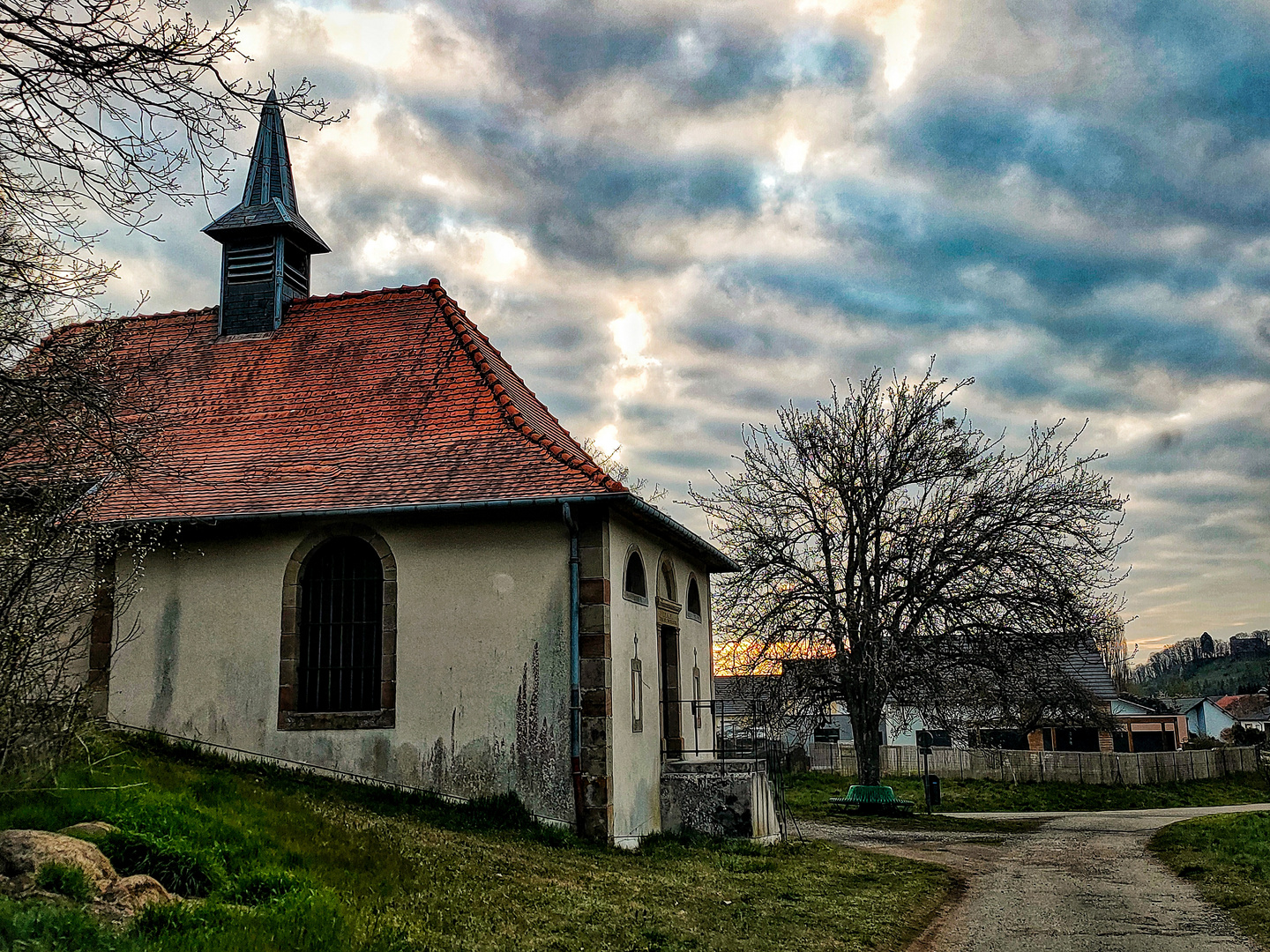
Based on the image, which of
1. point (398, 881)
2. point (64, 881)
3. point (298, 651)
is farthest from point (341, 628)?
point (64, 881)

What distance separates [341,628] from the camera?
46.5 ft

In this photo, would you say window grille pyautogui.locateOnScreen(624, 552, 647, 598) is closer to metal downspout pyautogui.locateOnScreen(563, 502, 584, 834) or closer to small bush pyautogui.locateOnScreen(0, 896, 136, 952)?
metal downspout pyautogui.locateOnScreen(563, 502, 584, 834)

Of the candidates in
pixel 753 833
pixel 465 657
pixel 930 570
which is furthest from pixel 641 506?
pixel 930 570

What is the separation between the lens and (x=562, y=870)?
10.3 meters

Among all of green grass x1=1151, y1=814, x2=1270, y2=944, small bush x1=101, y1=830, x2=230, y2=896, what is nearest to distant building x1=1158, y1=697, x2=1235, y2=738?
green grass x1=1151, y1=814, x2=1270, y2=944

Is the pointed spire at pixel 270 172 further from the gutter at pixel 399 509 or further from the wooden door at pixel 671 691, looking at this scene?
the wooden door at pixel 671 691

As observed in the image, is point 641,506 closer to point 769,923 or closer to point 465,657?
point 465,657

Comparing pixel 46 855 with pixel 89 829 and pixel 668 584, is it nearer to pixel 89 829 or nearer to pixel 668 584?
pixel 89 829

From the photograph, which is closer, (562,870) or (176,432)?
(562,870)

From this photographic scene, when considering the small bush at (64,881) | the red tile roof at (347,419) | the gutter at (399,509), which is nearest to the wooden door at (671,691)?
the red tile roof at (347,419)

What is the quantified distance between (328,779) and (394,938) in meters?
6.78

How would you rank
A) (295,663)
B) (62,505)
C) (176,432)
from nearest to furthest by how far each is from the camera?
(62,505) → (295,663) → (176,432)

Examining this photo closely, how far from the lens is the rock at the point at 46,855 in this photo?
5793mm

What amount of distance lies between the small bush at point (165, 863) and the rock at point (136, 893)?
0.71 ft
